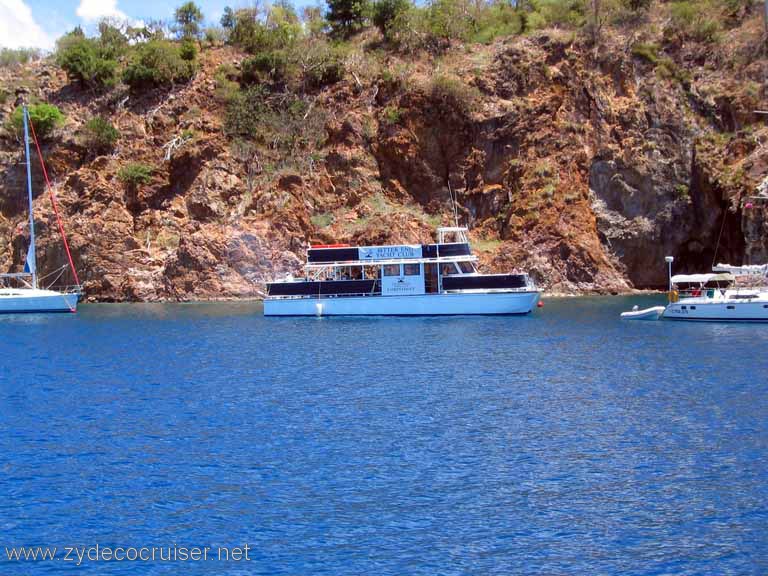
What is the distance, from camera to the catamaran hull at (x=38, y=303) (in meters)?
64.7

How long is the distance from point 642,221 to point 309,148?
33066 millimetres

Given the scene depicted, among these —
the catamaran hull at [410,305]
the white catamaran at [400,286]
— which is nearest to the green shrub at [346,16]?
the white catamaran at [400,286]

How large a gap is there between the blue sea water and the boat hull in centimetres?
2661

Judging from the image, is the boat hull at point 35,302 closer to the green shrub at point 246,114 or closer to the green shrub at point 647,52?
the green shrub at point 246,114

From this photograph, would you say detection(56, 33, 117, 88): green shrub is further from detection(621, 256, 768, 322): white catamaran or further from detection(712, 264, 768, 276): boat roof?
detection(712, 264, 768, 276): boat roof

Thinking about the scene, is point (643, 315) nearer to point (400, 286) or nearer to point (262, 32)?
point (400, 286)

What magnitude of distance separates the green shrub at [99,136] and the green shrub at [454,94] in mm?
32386

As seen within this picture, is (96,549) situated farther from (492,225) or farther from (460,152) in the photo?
(460,152)

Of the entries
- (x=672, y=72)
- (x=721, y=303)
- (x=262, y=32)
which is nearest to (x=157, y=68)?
(x=262, y=32)

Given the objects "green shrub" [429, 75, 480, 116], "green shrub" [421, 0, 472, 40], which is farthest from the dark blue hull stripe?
"green shrub" [421, 0, 472, 40]

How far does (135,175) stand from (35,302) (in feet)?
57.4

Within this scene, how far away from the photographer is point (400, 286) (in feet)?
191

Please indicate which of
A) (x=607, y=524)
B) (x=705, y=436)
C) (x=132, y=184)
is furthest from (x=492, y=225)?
(x=607, y=524)

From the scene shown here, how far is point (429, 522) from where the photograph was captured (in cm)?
1627
